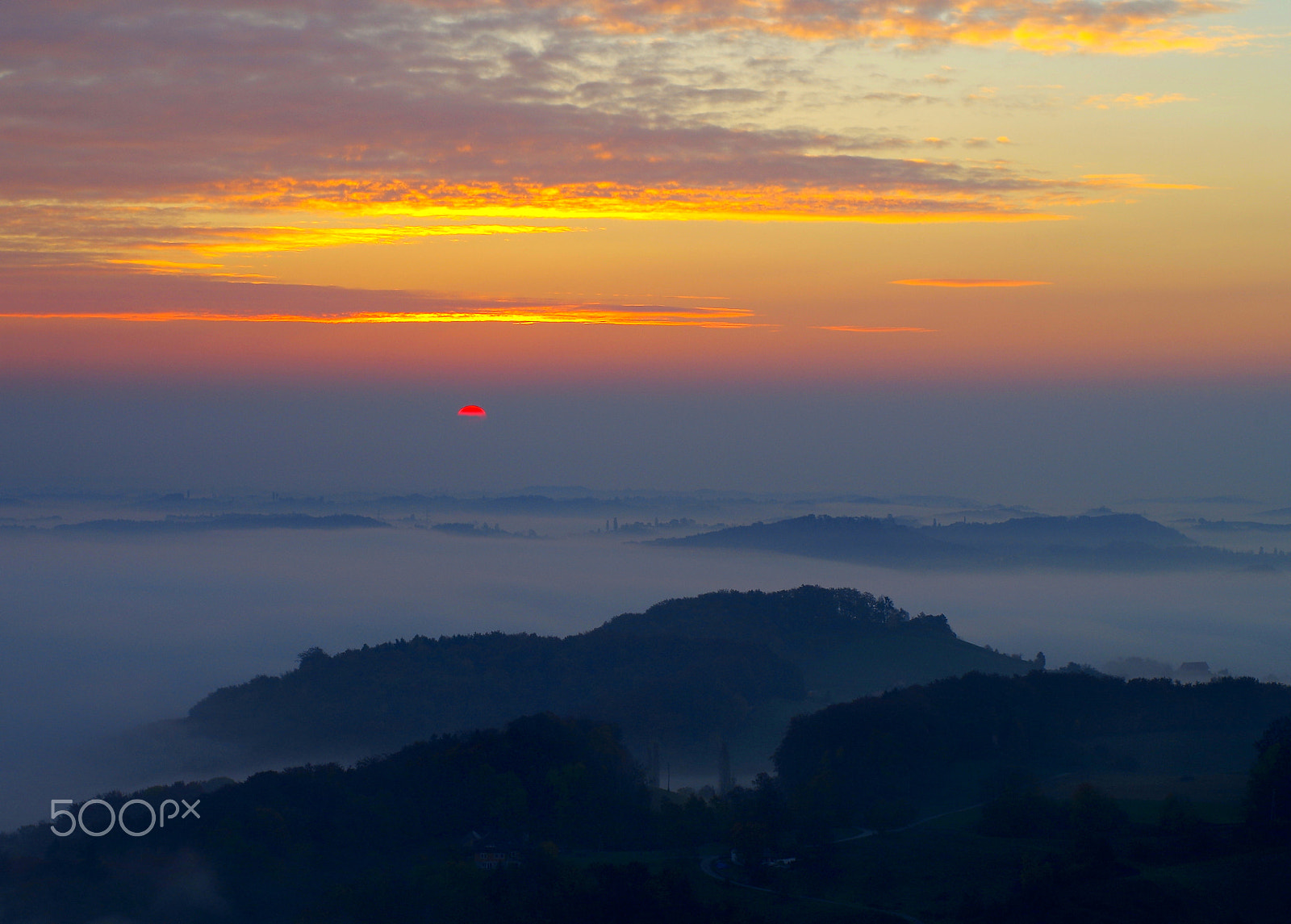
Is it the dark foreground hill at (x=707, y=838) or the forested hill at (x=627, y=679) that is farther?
the forested hill at (x=627, y=679)

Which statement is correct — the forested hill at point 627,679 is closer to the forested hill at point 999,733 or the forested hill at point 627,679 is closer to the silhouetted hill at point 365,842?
the forested hill at point 999,733

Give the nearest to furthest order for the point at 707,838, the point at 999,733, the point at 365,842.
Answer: the point at 707,838
the point at 365,842
the point at 999,733

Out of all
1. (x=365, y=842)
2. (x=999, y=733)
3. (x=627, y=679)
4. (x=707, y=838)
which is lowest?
(x=627, y=679)

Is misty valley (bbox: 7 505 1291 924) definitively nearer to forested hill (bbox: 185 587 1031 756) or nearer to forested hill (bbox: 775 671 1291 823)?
forested hill (bbox: 775 671 1291 823)

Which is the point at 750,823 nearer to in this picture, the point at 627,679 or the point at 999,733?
the point at 999,733

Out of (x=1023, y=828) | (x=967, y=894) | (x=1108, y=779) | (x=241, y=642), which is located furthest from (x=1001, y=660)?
(x=241, y=642)

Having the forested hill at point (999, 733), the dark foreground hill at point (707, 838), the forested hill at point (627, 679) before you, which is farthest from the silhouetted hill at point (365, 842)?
the forested hill at point (627, 679)

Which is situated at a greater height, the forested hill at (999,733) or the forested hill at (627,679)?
the forested hill at (999,733)

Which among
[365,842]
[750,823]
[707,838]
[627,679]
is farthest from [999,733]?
[627,679]

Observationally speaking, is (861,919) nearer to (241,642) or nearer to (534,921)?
(534,921)
